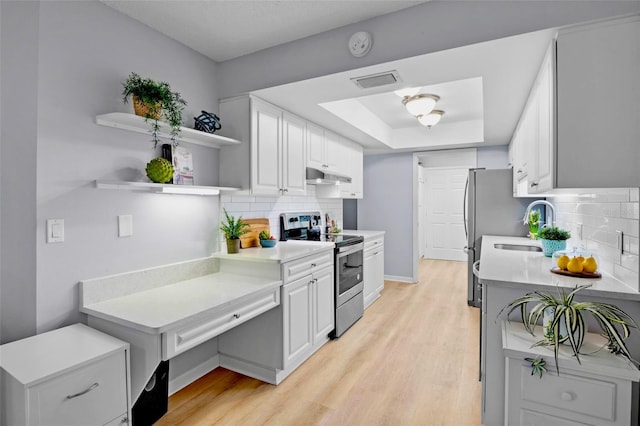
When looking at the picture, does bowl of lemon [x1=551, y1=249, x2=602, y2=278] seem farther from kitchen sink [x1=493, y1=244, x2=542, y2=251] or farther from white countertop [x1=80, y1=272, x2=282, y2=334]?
white countertop [x1=80, y1=272, x2=282, y2=334]

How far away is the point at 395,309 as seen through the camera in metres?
4.17

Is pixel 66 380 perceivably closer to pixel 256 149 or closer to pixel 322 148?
pixel 256 149

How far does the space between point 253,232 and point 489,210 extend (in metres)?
3.00

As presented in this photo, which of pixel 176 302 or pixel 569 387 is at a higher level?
pixel 176 302

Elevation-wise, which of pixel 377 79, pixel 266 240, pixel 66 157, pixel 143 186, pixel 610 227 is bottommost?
pixel 266 240

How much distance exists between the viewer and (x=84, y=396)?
1451 millimetres

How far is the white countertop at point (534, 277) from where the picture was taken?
1.62 metres

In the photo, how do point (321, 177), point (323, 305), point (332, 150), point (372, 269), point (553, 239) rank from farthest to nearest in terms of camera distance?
point (372, 269), point (332, 150), point (321, 177), point (323, 305), point (553, 239)

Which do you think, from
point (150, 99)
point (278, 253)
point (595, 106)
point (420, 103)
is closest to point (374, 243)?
point (420, 103)

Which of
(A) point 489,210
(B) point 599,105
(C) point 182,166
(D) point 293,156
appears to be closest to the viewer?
(B) point 599,105

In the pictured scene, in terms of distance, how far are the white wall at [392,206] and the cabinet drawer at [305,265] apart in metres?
2.59

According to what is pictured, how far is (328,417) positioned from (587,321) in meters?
1.56

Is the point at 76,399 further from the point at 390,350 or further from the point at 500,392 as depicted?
the point at 390,350

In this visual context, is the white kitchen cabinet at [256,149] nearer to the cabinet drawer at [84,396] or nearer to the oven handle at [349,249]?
the oven handle at [349,249]
